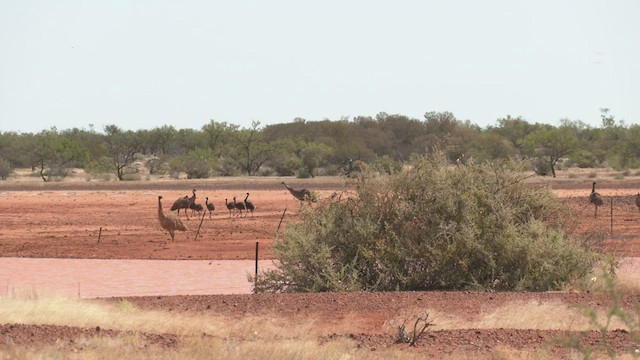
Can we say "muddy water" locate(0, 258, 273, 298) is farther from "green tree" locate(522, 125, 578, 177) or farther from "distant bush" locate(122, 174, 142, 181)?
"green tree" locate(522, 125, 578, 177)

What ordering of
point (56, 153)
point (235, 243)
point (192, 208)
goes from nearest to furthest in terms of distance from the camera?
point (235, 243), point (192, 208), point (56, 153)

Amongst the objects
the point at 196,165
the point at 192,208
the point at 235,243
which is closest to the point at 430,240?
the point at 235,243

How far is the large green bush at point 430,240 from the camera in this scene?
1848 cm

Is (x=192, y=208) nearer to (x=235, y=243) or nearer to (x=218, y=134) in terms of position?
(x=235, y=243)

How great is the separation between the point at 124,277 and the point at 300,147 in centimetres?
7169

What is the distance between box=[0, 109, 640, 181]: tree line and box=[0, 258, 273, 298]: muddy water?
162 ft

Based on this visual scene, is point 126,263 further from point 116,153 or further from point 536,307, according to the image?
point 116,153

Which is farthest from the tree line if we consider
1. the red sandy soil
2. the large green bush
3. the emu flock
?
the large green bush

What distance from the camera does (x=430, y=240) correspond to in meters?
18.5

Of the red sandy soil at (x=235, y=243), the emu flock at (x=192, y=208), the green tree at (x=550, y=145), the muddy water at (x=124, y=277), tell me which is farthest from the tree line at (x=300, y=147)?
the muddy water at (x=124, y=277)

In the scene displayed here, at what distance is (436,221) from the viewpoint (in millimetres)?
18625

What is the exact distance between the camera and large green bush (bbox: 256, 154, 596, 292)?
18.5m

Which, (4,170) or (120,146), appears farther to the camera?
(120,146)

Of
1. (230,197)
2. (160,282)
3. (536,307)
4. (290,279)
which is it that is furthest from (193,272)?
(230,197)
